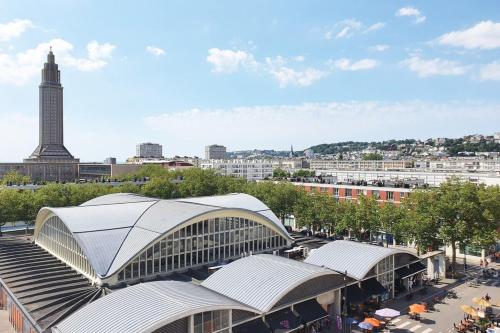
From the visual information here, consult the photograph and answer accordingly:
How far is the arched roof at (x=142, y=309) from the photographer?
816 inches

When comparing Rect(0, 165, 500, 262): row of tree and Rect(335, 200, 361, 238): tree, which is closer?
Rect(0, 165, 500, 262): row of tree

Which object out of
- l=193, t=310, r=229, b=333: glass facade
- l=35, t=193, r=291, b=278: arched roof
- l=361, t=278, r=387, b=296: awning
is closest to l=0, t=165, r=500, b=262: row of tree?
l=361, t=278, r=387, b=296: awning

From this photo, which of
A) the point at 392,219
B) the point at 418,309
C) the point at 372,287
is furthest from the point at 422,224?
the point at 418,309

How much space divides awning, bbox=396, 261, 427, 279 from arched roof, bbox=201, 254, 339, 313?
10.9 m

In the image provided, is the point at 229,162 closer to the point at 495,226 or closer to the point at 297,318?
the point at 495,226

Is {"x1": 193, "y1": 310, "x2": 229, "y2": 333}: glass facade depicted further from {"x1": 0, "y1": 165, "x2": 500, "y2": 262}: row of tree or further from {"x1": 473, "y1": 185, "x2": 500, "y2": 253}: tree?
{"x1": 473, "y1": 185, "x2": 500, "y2": 253}: tree

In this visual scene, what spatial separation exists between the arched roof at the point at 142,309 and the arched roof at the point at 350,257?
1290 cm

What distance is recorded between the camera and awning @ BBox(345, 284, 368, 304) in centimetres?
3312

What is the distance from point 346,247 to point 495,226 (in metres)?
21.3

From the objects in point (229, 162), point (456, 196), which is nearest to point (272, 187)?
point (456, 196)

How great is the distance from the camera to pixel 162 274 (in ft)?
121

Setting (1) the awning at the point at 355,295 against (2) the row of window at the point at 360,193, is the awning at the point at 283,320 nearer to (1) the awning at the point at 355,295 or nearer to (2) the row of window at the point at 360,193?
(1) the awning at the point at 355,295

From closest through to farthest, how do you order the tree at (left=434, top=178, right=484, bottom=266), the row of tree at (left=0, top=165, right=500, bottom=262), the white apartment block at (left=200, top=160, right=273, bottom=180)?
the tree at (left=434, top=178, right=484, bottom=266)
the row of tree at (left=0, top=165, right=500, bottom=262)
the white apartment block at (left=200, top=160, right=273, bottom=180)

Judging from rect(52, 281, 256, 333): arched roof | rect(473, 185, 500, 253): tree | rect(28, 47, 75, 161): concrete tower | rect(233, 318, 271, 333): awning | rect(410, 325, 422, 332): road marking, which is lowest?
rect(410, 325, 422, 332): road marking
